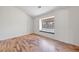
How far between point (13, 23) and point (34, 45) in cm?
61

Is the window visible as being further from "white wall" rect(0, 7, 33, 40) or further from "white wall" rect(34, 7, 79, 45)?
"white wall" rect(0, 7, 33, 40)

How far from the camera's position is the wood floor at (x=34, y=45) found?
76.6 inches

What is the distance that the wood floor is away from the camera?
1.95 metres

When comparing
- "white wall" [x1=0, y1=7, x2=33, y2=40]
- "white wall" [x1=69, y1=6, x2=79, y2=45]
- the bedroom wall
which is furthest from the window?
"white wall" [x1=69, y1=6, x2=79, y2=45]

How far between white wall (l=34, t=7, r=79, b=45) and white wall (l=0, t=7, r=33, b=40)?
178 mm

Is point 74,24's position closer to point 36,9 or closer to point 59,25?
point 59,25

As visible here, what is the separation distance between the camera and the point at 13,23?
6.42ft

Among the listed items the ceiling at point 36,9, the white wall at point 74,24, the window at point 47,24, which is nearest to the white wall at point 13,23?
the ceiling at point 36,9

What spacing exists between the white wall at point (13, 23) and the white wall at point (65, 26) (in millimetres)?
178

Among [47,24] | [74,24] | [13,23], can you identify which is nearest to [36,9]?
[47,24]

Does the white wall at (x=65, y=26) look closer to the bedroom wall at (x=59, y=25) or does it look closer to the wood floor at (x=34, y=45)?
the bedroom wall at (x=59, y=25)

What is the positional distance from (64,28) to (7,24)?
114cm
